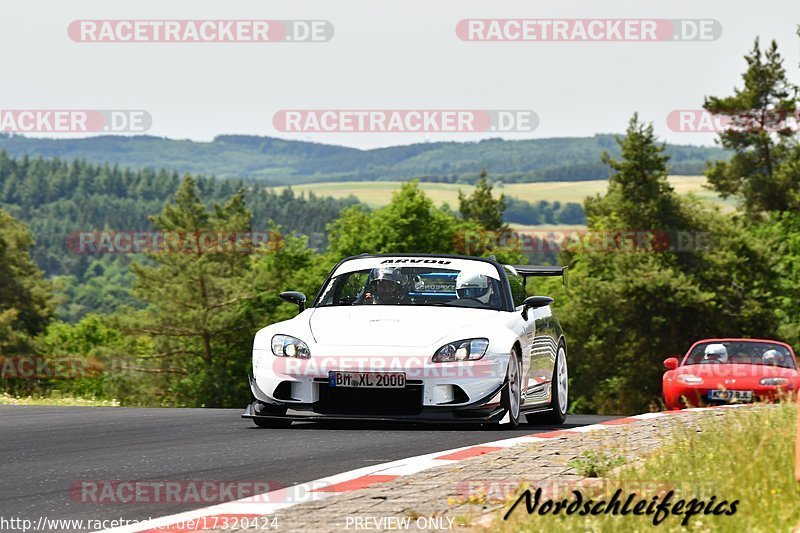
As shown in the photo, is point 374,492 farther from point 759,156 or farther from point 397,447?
point 759,156

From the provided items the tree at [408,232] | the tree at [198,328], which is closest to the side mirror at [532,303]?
the tree at [408,232]

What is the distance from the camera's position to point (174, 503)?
7.09 metres

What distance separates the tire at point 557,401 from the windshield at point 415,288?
1281 mm

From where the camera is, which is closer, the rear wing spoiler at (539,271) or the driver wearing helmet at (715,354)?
the rear wing spoiler at (539,271)

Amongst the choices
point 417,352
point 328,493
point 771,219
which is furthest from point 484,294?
point 771,219

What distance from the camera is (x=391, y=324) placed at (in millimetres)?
11617

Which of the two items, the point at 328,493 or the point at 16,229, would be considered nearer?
the point at 328,493

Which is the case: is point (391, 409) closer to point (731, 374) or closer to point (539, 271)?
point (539, 271)

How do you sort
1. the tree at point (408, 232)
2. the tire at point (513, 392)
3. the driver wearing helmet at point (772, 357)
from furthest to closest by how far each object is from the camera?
1. the tree at point (408, 232)
2. the driver wearing helmet at point (772, 357)
3. the tire at point (513, 392)

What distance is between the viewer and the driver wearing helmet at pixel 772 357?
60.7 ft

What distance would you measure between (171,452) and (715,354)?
37.5ft

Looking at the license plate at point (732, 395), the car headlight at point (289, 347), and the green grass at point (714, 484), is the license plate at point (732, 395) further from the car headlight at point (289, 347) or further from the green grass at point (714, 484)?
the green grass at point (714, 484)

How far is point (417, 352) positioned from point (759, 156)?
6728 cm

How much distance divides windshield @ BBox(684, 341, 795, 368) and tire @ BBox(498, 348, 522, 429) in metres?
7.56
